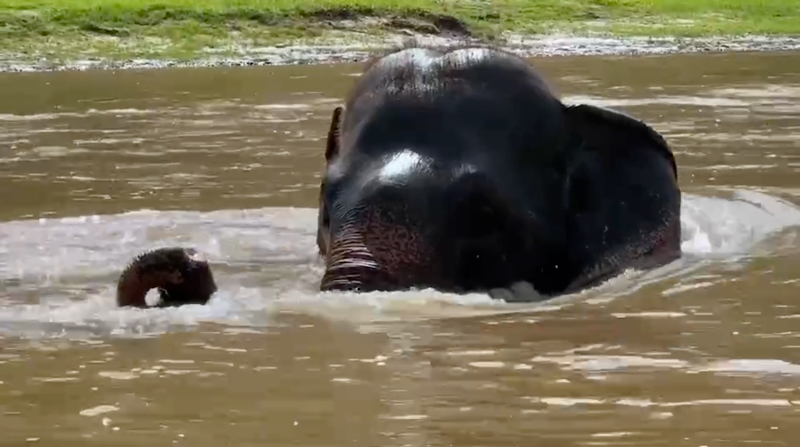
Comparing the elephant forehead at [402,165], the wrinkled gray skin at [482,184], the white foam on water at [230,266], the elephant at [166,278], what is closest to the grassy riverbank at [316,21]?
the white foam on water at [230,266]

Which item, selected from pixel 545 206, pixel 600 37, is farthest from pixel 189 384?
pixel 600 37

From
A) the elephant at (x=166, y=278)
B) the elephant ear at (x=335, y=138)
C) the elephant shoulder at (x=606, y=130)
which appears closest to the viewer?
the elephant at (x=166, y=278)

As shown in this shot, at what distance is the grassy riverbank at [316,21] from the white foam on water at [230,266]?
49.0 ft

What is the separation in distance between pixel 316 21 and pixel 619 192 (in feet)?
67.5

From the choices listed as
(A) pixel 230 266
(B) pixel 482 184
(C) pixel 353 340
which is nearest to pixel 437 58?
(B) pixel 482 184

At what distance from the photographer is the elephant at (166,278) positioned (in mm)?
5457

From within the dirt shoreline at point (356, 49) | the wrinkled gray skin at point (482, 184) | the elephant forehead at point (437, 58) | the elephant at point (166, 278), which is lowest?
the dirt shoreline at point (356, 49)

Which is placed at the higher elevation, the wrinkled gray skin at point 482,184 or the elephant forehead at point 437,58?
the elephant forehead at point 437,58

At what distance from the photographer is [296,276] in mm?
6375

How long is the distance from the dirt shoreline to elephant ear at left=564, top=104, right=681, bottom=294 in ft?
51.2

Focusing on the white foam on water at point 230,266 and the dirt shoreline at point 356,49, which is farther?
the dirt shoreline at point 356,49

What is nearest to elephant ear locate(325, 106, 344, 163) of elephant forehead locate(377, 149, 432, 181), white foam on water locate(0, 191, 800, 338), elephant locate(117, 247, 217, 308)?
white foam on water locate(0, 191, 800, 338)

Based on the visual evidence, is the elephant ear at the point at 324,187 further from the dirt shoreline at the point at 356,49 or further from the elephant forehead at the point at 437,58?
the dirt shoreline at the point at 356,49

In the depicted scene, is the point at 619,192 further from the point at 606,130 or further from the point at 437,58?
the point at 437,58
